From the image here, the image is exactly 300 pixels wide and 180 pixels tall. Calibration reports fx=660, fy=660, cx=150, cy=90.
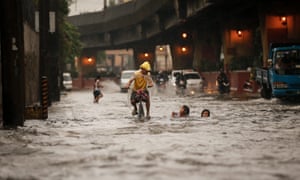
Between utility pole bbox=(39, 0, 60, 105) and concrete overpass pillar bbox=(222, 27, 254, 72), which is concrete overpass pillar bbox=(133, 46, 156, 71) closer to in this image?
concrete overpass pillar bbox=(222, 27, 254, 72)

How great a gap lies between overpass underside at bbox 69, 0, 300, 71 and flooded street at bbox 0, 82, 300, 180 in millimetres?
26022

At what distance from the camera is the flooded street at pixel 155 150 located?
879 centimetres

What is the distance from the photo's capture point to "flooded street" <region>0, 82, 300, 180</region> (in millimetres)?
→ 8789

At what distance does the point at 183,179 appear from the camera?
8125 mm

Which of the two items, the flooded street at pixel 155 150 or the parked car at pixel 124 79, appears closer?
the flooded street at pixel 155 150

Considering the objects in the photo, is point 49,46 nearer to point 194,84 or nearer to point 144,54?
point 194,84

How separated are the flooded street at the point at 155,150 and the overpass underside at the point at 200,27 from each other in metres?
26.0

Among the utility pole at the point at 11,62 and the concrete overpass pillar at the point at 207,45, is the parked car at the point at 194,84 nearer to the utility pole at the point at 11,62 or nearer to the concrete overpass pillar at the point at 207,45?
the concrete overpass pillar at the point at 207,45

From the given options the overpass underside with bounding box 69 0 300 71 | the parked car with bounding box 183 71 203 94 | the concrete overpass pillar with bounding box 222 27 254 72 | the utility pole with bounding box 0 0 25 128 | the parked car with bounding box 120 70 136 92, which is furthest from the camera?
the concrete overpass pillar with bounding box 222 27 254 72

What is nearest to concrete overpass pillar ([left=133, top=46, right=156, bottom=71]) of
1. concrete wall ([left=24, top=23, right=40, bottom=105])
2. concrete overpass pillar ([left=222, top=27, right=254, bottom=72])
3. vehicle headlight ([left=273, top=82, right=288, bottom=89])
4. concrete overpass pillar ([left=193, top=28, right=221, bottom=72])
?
concrete overpass pillar ([left=193, top=28, right=221, bottom=72])

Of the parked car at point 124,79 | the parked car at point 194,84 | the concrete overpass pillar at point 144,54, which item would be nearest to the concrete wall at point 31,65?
the parked car at point 194,84

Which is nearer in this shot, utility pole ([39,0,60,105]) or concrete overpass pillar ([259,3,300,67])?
utility pole ([39,0,60,105])

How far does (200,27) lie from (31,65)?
37170 millimetres

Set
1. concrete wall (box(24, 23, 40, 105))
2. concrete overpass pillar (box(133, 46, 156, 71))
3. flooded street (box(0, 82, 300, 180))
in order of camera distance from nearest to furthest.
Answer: flooded street (box(0, 82, 300, 180))
concrete wall (box(24, 23, 40, 105))
concrete overpass pillar (box(133, 46, 156, 71))
